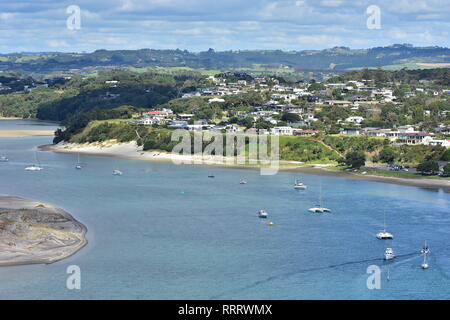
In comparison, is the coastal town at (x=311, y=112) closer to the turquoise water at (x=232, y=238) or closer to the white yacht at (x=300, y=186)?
the turquoise water at (x=232, y=238)

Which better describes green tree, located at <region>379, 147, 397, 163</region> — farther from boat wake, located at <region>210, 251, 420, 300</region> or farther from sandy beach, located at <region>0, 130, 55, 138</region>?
sandy beach, located at <region>0, 130, 55, 138</region>

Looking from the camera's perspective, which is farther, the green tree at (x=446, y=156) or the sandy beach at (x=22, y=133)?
the sandy beach at (x=22, y=133)

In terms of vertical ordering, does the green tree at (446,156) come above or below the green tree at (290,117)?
below

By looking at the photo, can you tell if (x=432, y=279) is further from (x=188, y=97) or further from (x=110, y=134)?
(x=188, y=97)

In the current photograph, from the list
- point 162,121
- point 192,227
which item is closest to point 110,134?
point 162,121

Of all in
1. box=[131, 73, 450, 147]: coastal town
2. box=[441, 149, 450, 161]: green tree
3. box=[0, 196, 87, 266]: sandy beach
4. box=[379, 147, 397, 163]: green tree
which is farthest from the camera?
box=[131, 73, 450, 147]: coastal town

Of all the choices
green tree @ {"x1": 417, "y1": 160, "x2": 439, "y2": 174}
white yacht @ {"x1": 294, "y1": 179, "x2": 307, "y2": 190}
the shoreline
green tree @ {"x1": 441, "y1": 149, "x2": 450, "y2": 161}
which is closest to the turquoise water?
white yacht @ {"x1": 294, "y1": 179, "x2": 307, "y2": 190}

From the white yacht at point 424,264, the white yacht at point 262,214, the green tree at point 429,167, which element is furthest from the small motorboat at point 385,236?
the green tree at point 429,167
